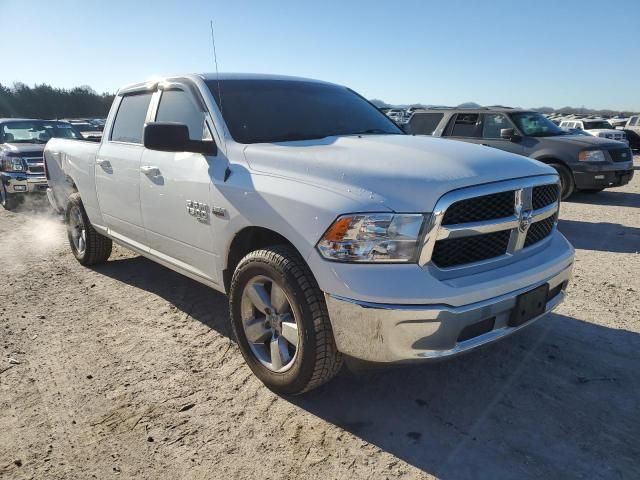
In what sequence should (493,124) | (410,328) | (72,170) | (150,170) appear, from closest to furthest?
(410,328) → (150,170) → (72,170) → (493,124)

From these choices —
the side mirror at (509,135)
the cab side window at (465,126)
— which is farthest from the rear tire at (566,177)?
the cab side window at (465,126)

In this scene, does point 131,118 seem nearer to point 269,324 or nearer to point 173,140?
point 173,140

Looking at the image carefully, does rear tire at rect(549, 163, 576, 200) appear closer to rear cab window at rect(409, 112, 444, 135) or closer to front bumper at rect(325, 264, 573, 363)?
rear cab window at rect(409, 112, 444, 135)

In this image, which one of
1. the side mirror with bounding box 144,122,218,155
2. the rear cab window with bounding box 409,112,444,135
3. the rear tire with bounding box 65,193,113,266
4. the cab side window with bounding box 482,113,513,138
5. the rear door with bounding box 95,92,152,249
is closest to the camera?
the side mirror with bounding box 144,122,218,155

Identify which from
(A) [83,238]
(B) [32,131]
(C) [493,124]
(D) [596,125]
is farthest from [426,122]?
(D) [596,125]

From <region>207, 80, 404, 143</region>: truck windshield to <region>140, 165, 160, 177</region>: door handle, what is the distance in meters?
0.71

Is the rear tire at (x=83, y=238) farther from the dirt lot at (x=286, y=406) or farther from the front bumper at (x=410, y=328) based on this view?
the front bumper at (x=410, y=328)

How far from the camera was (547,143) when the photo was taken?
8.88m

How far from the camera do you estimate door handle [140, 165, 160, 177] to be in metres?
3.58

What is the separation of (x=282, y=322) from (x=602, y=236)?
579 centimetres

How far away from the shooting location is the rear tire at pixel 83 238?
5.14 meters

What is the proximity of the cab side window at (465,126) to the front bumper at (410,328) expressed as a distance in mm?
7612

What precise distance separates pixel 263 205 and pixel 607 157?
331 inches

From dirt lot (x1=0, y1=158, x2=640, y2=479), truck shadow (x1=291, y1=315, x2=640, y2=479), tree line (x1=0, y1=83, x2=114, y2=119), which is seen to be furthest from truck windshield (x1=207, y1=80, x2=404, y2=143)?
tree line (x1=0, y1=83, x2=114, y2=119)
